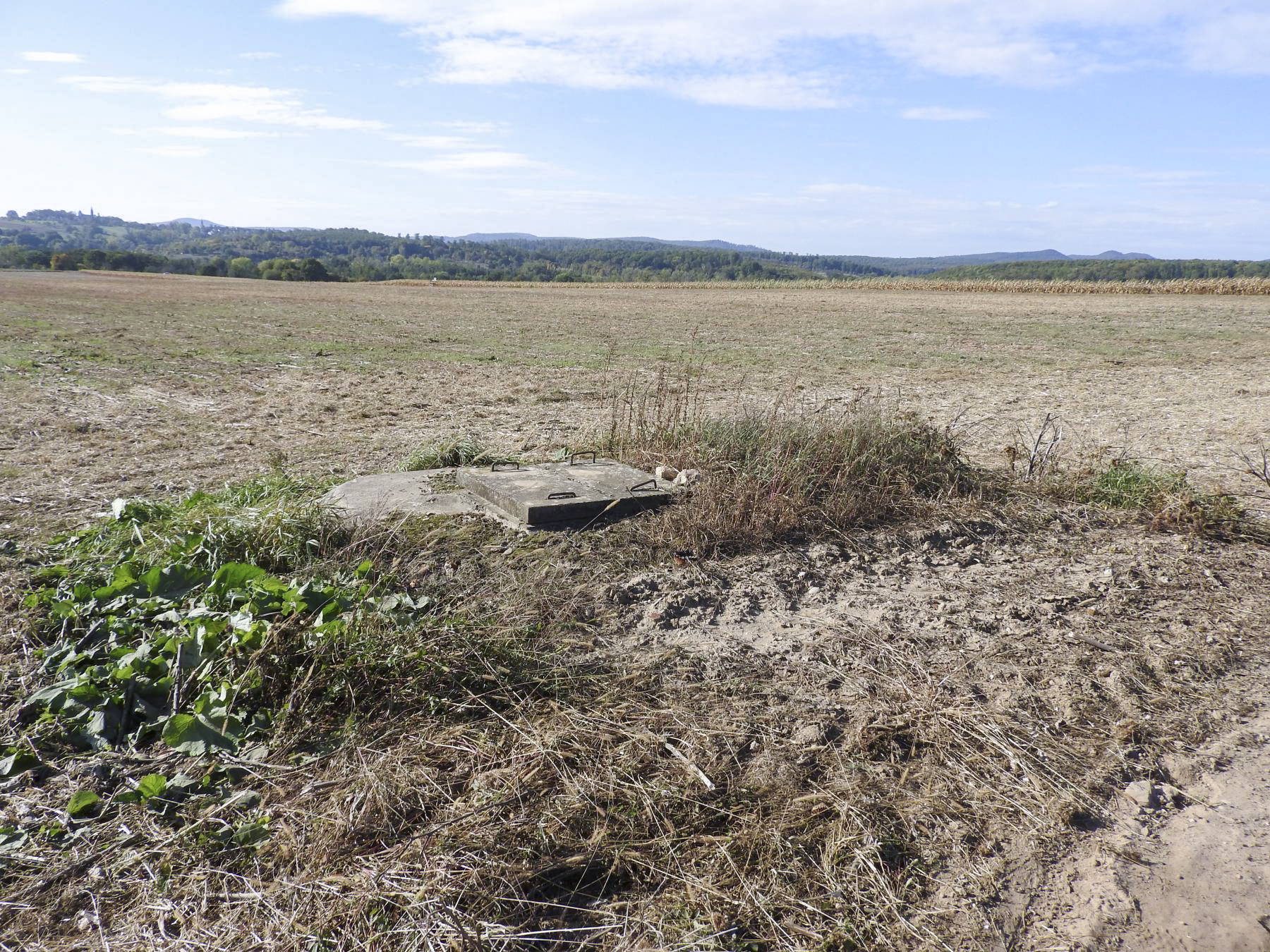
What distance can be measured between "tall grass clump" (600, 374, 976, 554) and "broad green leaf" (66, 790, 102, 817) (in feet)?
9.58

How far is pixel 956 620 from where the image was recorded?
4.31 meters

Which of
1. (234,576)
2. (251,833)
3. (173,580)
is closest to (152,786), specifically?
(251,833)

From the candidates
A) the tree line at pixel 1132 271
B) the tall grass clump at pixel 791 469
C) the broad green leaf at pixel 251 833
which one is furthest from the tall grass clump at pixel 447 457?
the tree line at pixel 1132 271

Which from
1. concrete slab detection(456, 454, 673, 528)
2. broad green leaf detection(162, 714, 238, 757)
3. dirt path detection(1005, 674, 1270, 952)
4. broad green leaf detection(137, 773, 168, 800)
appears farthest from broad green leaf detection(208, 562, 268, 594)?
dirt path detection(1005, 674, 1270, 952)

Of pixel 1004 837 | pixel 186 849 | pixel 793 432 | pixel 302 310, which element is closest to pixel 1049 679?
pixel 1004 837

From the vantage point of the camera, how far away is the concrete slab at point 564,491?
5.05 meters

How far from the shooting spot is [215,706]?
316 cm

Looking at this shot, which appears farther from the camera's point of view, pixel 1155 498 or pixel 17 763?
pixel 1155 498

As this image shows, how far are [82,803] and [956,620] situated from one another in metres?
3.63

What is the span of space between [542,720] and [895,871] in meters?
1.29

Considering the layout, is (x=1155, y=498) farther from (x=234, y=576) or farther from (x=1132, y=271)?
(x=1132, y=271)

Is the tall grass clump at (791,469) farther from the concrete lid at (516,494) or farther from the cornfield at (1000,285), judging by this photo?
the cornfield at (1000,285)

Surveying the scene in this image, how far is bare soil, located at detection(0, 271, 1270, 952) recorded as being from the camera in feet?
8.67

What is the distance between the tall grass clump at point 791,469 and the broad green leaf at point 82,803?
9.58ft
